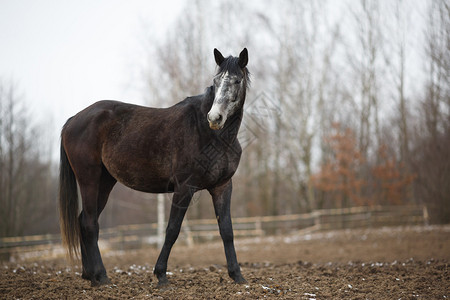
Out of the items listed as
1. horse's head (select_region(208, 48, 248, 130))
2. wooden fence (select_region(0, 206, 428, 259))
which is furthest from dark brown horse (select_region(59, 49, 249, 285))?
wooden fence (select_region(0, 206, 428, 259))

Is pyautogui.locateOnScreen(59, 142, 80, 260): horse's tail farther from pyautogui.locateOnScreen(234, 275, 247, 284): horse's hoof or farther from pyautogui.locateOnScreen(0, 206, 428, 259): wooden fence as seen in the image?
pyautogui.locateOnScreen(0, 206, 428, 259): wooden fence

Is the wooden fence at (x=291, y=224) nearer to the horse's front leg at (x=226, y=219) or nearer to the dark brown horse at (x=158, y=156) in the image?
the dark brown horse at (x=158, y=156)

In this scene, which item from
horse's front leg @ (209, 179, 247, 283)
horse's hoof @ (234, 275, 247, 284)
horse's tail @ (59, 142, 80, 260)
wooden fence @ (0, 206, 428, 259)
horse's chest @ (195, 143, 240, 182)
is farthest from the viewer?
wooden fence @ (0, 206, 428, 259)

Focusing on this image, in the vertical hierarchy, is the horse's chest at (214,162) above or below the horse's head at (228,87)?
below

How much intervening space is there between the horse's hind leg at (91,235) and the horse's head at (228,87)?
1.91 metres

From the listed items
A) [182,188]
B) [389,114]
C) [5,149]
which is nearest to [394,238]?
[182,188]

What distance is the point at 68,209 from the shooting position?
496 cm

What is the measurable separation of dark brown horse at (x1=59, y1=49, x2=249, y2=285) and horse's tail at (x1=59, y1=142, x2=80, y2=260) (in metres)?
0.01

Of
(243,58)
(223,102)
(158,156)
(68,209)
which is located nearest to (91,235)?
(68,209)

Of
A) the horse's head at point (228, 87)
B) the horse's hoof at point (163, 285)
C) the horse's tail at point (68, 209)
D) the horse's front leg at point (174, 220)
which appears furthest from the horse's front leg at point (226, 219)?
the horse's tail at point (68, 209)

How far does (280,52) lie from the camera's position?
67.5 ft

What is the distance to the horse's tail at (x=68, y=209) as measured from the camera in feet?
15.9

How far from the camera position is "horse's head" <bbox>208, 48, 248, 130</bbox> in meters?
3.85

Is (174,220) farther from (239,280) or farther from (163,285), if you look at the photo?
(239,280)
